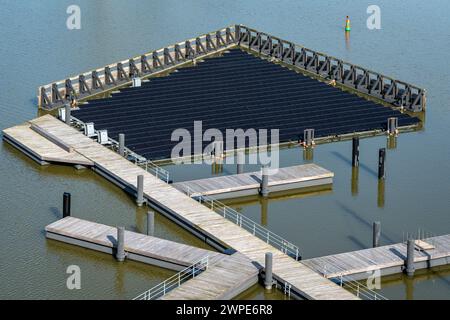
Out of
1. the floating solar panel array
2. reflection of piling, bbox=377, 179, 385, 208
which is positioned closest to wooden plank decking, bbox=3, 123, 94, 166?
the floating solar panel array

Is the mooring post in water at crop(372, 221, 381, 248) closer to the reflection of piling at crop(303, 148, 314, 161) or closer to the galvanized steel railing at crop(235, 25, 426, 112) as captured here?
the reflection of piling at crop(303, 148, 314, 161)

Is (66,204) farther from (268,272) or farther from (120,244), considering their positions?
(268,272)

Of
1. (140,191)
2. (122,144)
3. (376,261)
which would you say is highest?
(122,144)

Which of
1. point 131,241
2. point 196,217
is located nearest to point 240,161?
point 196,217

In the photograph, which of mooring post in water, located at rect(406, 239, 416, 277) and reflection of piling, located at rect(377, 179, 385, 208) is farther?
reflection of piling, located at rect(377, 179, 385, 208)

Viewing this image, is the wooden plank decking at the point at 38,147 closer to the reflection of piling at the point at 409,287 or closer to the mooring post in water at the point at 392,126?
the mooring post in water at the point at 392,126

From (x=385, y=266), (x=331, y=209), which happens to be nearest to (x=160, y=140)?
(x=331, y=209)
